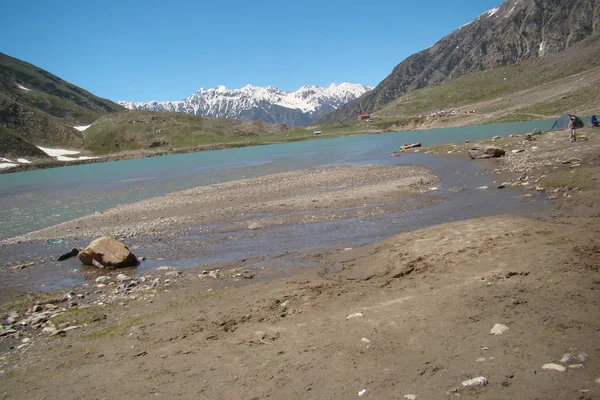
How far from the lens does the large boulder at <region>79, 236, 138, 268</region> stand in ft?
59.4

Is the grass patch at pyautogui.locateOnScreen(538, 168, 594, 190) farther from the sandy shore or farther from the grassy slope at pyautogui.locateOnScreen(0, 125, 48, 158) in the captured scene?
the grassy slope at pyautogui.locateOnScreen(0, 125, 48, 158)

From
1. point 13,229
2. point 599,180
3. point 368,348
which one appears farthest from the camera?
point 13,229

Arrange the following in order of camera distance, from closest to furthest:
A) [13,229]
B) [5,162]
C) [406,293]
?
[406,293] → [13,229] → [5,162]

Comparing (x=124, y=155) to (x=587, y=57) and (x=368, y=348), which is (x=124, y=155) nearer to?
(x=368, y=348)

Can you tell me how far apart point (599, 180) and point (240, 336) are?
68.7ft

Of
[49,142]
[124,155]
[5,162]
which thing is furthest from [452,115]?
[49,142]

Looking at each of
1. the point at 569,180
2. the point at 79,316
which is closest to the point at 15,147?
the point at 79,316

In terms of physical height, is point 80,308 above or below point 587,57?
below

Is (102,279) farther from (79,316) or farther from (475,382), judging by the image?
(475,382)

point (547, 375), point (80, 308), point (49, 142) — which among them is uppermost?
point (49, 142)

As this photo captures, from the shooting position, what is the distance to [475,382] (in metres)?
6.11

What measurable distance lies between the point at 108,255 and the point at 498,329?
16635 mm

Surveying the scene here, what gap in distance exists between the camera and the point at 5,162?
142750 millimetres

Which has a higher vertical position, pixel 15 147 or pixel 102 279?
pixel 15 147
